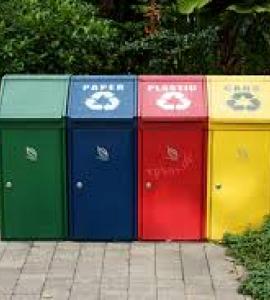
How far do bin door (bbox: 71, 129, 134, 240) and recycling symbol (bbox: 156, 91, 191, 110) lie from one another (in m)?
0.41

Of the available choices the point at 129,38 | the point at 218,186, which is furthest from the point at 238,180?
the point at 129,38

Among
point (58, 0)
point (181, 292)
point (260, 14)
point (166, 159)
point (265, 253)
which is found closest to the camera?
point (181, 292)

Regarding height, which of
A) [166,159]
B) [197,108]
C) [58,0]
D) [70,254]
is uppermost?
[58,0]

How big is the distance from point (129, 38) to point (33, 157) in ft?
14.3

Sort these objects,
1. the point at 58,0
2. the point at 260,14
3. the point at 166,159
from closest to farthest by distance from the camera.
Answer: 1. the point at 166,159
2. the point at 58,0
3. the point at 260,14

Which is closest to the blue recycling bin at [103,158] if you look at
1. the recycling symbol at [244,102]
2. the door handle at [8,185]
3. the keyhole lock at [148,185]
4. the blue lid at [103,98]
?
the blue lid at [103,98]

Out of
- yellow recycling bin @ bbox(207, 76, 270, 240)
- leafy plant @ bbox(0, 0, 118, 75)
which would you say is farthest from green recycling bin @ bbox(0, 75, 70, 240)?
leafy plant @ bbox(0, 0, 118, 75)

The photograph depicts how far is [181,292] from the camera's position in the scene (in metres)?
5.59

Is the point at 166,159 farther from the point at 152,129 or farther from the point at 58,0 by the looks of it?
the point at 58,0

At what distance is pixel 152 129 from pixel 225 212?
1044 mm

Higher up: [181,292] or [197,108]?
[197,108]

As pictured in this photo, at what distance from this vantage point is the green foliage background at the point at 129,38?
29.6ft

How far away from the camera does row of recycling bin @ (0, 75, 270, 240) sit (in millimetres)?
6590

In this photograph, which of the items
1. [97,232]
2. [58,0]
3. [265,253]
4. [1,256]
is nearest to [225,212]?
[265,253]
